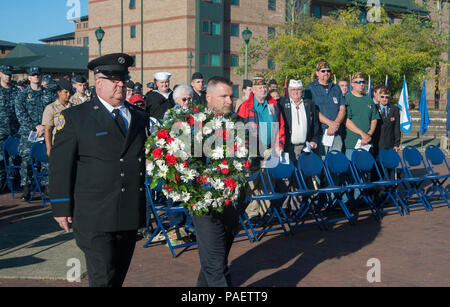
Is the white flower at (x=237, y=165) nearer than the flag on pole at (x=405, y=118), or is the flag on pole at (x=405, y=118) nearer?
the white flower at (x=237, y=165)

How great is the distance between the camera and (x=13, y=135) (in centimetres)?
1136

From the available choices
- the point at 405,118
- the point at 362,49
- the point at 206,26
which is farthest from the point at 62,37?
the point at 405,118

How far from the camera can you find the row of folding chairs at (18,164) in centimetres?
965

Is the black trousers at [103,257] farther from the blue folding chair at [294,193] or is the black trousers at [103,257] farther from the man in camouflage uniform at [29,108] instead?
the man in camouflage uniform at [29,108]

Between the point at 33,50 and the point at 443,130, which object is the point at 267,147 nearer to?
the point at 443,130

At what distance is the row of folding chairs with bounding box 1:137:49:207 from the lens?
9648 mm

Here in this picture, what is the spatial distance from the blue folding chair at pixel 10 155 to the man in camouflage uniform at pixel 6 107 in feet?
0.44

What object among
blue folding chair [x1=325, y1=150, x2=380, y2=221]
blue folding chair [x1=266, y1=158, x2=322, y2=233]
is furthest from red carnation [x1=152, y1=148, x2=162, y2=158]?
blue folding chair [x1=325, y1=150, x2=380, y2=221]

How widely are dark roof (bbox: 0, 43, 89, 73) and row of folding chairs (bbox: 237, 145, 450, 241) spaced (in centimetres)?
6157

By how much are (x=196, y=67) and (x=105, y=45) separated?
11702 mm

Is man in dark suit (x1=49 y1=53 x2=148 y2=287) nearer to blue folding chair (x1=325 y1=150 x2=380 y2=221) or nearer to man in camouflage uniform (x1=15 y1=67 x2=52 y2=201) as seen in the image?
blue folding chair (x1=325 y1=150 x2=380 y2=221)

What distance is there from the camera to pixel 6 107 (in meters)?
11.1

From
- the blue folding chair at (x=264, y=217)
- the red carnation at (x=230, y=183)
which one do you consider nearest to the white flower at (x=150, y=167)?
the red carnation at (x=230, y=183)
